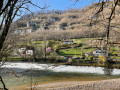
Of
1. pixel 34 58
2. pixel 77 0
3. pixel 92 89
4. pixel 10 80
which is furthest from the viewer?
pixel 34 58

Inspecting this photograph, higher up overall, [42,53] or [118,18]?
[118,18]

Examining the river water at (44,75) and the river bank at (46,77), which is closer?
the river bank at (46,77)

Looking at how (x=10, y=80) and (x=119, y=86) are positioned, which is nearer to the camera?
(x=119, y=86)

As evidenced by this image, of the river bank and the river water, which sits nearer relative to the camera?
the river bank

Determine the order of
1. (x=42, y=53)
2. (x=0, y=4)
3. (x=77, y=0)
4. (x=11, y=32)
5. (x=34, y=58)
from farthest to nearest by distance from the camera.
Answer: (x=42, y=53)
(x=34, y=58)
(x=11, y=32)
(x=77, y=0)
(x=0, y=4)

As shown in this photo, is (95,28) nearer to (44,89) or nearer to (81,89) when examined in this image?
(81,89)

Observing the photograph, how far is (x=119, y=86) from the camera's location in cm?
899

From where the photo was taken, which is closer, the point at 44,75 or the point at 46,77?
the point at 46,77

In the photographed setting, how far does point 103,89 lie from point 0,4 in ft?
28.2

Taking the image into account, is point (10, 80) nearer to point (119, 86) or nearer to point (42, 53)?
point (119, 86)

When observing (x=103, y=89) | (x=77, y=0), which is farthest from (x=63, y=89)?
(x=77, y=0)

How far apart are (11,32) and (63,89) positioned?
18.9 ft

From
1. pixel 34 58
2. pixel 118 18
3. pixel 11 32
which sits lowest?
pixel 34 58

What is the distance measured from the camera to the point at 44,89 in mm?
9617
